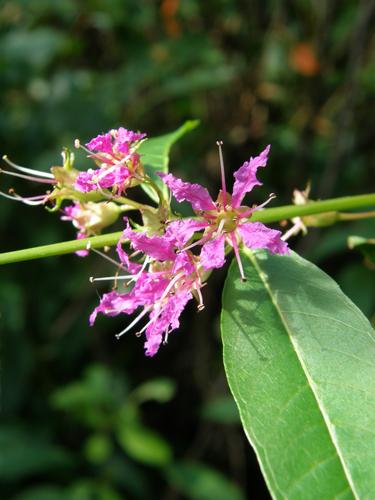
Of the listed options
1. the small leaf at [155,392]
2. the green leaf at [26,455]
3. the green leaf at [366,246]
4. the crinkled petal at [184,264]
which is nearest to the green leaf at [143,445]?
the small leaf at [155,392]

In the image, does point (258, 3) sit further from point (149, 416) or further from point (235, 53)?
point (149, 416)

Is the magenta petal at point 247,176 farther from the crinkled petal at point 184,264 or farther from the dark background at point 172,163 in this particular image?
the dark background at point 172,163

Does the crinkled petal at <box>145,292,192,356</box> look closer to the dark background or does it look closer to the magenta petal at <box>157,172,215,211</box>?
the magenta petal at <box>157,172,215,211</box>

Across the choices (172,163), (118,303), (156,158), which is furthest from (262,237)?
Result: (172,163)

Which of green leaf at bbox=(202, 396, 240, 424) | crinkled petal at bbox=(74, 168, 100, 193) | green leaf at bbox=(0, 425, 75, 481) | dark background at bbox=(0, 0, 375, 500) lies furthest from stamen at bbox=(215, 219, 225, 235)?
green leaf at bbox=(0, 425, 75, 481)

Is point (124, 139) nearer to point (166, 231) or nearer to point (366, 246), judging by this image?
point (166, 231)

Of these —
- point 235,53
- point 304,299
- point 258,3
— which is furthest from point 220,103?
point 304,299
